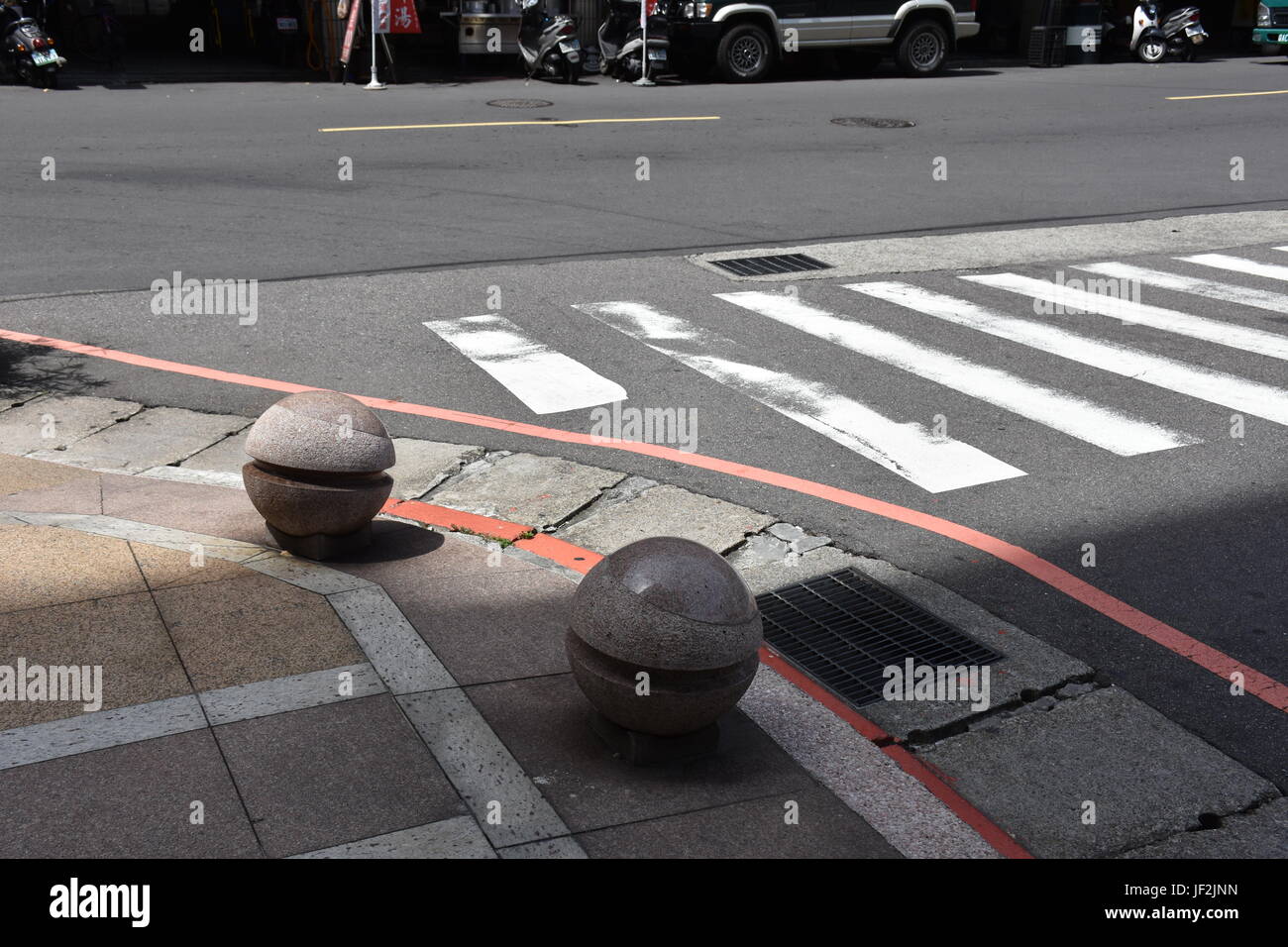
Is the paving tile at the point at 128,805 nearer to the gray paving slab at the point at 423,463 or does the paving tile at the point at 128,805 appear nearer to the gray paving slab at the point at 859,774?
the gray paving slab at the point at 859,774

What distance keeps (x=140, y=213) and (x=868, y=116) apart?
40.4 ft

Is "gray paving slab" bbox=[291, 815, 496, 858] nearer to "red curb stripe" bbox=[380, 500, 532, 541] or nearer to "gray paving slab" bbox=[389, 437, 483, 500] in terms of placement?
"red curb stripe" bbox=[380, 500, 532, 541]

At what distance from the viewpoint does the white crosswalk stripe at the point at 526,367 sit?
9.03 meters

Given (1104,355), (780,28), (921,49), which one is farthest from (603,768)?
(921,49)

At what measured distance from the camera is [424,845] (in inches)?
169

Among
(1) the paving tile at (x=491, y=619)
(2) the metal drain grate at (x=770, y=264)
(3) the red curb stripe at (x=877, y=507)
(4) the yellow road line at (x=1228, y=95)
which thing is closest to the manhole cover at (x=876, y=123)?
(4) the yellow road line at (x=1228, y=95)

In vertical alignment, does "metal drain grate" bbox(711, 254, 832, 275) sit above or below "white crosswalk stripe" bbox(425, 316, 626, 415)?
above

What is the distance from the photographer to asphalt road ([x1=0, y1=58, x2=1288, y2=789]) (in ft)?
22.7

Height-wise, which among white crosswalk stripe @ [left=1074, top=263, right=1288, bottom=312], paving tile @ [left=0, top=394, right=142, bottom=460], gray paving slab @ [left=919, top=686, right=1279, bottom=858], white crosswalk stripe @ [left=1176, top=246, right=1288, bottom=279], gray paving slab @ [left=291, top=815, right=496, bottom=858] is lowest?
gray paving slab @ [left=919, top=686, right=1279, bottom=858]

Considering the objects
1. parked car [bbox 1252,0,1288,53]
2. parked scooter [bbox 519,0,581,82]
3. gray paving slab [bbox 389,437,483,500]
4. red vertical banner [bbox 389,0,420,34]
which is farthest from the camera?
parked car [bbox 1252,0,1288,53]

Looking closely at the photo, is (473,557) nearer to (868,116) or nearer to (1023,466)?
(1023,466)

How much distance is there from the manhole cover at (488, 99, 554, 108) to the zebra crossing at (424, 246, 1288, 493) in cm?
1127

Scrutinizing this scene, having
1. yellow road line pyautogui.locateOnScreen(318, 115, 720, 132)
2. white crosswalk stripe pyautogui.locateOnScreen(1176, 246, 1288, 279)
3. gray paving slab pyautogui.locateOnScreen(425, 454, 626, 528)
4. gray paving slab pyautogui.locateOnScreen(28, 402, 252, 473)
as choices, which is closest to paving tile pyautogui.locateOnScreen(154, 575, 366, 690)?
gray paving slab pyautogui.locateOnScreen(425, 454, 626, 528)

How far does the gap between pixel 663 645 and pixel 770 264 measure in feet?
28.0
